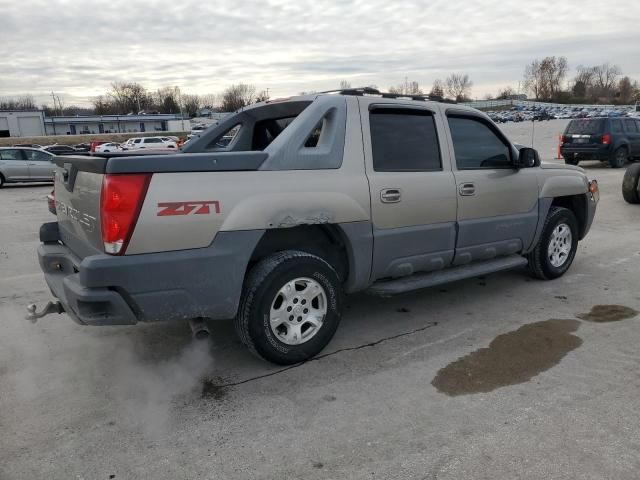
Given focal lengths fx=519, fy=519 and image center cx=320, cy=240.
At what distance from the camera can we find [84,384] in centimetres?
351

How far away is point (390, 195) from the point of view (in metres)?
4.02

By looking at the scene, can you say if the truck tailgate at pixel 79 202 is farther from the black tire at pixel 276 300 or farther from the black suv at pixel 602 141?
the black suv at pixel 602 141

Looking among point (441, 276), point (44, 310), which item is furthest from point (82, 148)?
point (441, 276)

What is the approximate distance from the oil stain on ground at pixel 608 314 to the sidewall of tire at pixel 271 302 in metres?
2.40

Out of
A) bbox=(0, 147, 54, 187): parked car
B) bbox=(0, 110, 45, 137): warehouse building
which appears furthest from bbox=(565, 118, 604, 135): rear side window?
bbox=(0, 110, 45, 137): warehouse building

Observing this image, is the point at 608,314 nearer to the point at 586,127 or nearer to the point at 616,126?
the point at 586,127

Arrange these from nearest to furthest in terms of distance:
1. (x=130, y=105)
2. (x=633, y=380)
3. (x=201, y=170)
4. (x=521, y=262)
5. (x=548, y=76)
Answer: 1. (x=201, y=170)
2. (x=633, y=380)
3. (x=521, y=262)
4. (x=130, y=105)
5. (x=548, y=76)

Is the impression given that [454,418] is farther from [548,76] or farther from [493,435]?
[548,76]

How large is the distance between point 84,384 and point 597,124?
18761 mm

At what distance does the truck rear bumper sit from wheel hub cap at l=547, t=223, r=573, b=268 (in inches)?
144

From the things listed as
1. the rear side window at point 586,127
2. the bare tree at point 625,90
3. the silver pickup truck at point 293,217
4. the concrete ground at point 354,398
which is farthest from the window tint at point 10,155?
the bare tree at point 625,90

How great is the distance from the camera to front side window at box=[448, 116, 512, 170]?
4.66m

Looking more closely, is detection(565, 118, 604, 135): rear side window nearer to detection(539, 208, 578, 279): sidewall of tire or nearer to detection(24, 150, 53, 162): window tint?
detection(539, 208, 578, 279): sidewall of tire

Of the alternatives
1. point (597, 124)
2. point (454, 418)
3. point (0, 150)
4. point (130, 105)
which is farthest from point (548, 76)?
point (454, 418)
